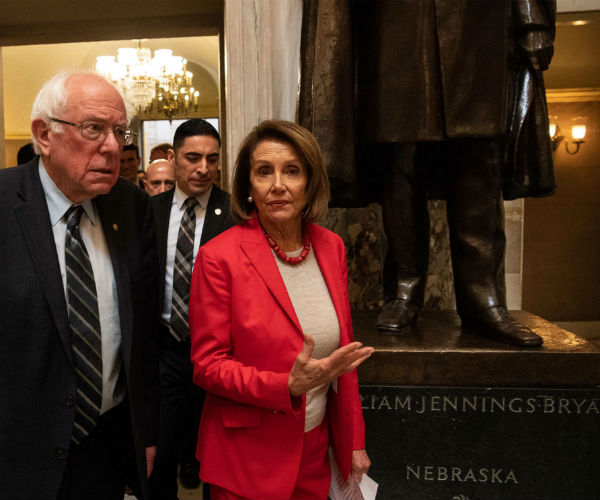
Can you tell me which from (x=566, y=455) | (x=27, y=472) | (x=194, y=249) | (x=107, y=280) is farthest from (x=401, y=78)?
(x=27, y=472)

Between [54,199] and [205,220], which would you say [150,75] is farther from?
[54,199]

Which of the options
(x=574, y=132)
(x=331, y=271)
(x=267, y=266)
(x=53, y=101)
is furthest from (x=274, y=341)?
(x=574, y=132)

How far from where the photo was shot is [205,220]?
257cm

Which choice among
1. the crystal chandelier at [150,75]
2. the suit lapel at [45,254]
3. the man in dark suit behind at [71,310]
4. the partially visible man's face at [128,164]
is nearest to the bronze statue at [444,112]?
the man in dark suit behind at [71,310]

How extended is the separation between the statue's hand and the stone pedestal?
3.90ft

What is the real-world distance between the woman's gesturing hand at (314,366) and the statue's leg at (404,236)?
1068 millimetres

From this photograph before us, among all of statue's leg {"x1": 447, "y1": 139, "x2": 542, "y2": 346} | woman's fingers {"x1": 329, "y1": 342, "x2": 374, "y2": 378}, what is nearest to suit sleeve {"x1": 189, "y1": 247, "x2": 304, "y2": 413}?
woman's fingers {"x1": 329, "y1": 342, "x2": 374, "y2": 378}

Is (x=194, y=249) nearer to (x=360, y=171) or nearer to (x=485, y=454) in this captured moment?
(x=360, y=171)

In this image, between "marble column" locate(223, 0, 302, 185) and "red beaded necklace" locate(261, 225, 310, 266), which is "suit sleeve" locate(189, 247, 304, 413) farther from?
"marble column" locate(223, 0, 302, 185)

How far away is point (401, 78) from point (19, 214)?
5.27 ft

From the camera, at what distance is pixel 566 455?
2.18 meters

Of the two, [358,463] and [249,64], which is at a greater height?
[249,64]

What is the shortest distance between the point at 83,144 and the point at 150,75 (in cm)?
940

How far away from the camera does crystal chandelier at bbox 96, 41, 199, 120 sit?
1000 cm
